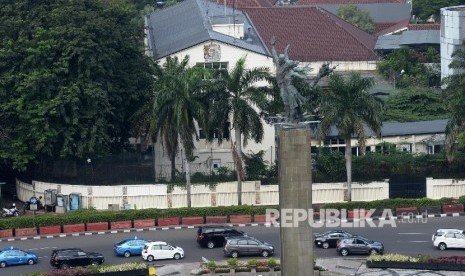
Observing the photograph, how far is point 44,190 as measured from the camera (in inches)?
3226

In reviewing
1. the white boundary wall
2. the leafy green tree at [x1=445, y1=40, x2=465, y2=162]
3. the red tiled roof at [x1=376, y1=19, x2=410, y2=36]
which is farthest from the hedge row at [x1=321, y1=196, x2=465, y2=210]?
the red tiled roof at [x1=376, y1=19, x2=410, y2=36]

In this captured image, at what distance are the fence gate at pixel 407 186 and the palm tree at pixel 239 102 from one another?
338 inches

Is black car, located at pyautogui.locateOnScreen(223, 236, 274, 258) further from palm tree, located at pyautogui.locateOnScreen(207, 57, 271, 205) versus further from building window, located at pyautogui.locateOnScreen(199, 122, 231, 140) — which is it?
building window, located at pyautogui.locateOnScreen(199, 122, 231, 140)

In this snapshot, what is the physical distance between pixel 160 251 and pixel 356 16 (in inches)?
2727

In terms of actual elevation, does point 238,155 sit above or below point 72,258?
above

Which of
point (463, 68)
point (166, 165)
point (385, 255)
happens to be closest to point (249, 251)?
point (385, 255)

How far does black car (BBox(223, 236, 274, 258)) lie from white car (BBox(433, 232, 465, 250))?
8.41 meters

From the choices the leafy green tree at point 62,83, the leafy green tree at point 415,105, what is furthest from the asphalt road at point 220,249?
the leafy green tree at point 415,105

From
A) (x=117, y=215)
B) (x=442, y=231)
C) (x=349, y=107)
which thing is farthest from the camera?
(x=349, y=107)

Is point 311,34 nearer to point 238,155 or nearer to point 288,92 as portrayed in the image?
point 238,155

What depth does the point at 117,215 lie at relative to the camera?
7700 centimetres

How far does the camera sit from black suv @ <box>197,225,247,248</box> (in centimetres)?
7300

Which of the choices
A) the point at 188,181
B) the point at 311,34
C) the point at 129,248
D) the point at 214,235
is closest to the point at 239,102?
the point at 188,181

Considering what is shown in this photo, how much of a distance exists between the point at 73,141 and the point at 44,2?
955cm
